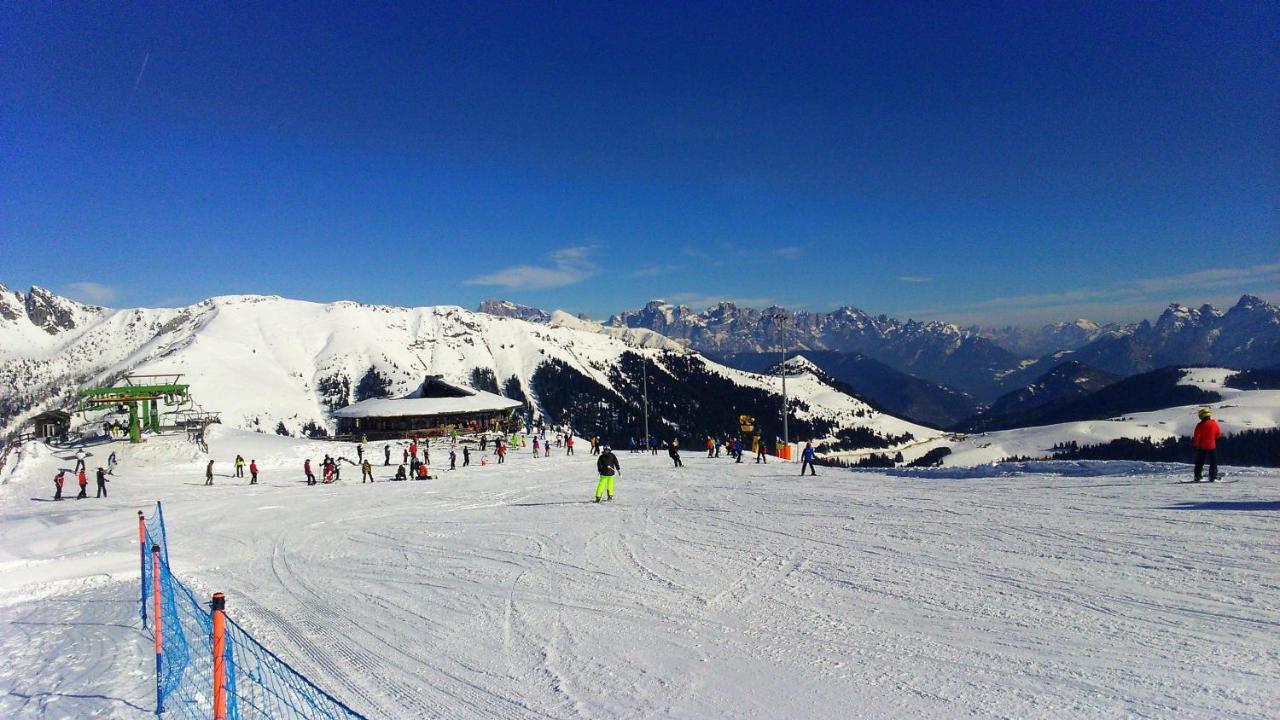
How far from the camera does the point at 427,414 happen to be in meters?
60.4

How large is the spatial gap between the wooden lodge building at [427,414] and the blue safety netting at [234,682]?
47.7 meters

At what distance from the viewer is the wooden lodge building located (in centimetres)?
5941

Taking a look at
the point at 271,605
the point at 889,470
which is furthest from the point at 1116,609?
the point at 889,470

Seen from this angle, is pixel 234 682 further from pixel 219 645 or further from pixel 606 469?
pixel 606 469

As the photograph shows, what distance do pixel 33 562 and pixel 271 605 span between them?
32.8 ft

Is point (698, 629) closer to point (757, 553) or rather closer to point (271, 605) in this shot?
point (757, 553)

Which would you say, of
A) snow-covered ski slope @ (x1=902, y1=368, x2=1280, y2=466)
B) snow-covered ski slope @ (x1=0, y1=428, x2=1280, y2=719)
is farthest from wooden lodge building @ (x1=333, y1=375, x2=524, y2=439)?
snow-covered ski slope @ (x1=902, y1=368, x2=1280, y2=466)

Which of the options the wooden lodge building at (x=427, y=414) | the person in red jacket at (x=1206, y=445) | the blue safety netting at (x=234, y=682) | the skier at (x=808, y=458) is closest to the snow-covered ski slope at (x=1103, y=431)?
the wooden lodge building at (x=427, y=414)

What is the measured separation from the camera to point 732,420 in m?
197

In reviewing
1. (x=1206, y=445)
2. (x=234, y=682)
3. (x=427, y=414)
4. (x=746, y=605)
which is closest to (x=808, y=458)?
(x=1206, y=445)

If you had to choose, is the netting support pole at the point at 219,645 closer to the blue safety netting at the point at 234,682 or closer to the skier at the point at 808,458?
the blue safety netting at the point at 234,682

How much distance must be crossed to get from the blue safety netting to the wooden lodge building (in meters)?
47.7

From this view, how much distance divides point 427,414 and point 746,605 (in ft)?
181

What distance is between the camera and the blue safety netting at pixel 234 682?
6848 mm
